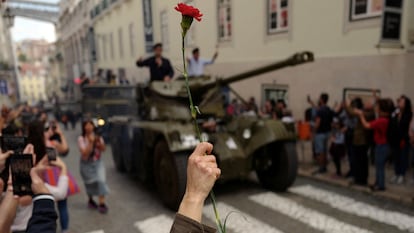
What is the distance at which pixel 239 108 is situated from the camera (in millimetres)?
5734

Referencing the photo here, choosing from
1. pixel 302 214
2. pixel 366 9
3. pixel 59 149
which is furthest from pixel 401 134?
pixel 59 149

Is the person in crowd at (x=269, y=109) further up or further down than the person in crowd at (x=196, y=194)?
further down

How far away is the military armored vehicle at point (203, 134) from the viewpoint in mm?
3975

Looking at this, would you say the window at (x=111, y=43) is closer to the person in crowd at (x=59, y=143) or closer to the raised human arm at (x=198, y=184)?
the person in crowd at (x=59, y=143)

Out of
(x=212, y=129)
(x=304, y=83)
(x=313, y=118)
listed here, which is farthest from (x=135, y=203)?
(x=304, y=83)

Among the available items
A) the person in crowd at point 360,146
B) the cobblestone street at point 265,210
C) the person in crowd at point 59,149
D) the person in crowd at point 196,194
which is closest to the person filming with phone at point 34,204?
the person in crowd at point 59,149

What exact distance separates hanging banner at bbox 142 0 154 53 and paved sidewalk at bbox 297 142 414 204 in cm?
241

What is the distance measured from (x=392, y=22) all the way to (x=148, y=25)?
3753 millimetres

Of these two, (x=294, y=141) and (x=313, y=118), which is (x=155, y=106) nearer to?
(x=294, y=141)

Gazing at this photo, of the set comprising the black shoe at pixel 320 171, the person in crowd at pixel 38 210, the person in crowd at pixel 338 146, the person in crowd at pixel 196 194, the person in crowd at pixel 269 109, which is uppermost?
the person in crowd at pixel 196 194

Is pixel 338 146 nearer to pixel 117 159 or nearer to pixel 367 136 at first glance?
pixel 367 136

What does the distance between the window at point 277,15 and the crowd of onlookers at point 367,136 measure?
1.32 metres

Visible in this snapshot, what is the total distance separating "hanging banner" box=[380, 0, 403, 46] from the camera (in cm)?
417

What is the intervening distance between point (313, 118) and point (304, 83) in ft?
2.57
